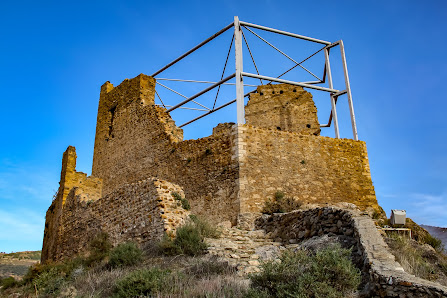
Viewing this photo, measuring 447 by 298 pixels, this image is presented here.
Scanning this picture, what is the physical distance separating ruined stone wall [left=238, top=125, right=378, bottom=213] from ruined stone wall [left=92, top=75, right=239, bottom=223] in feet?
1.70

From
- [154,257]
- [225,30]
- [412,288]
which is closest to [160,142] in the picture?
[225,30]

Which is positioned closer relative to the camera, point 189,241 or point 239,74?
point 189,241

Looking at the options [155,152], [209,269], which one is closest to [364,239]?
[209,269]

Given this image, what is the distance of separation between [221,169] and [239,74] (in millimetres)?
3405

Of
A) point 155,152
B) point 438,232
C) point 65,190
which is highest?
point 155,152

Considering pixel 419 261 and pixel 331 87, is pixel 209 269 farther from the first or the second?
pixel 331 87

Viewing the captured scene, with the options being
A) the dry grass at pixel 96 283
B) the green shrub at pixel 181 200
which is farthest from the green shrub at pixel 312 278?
the green shrub at pixel 181 200

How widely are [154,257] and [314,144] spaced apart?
7331mm

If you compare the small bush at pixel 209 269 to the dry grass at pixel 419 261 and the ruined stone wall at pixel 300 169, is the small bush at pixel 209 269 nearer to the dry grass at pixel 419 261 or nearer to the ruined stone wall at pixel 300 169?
the dry grass at pixel 419 261

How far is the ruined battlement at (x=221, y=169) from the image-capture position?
12117mm

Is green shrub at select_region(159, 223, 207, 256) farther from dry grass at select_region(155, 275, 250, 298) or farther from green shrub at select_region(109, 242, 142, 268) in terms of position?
dry grass at select_region(155, 275, 250, 298)

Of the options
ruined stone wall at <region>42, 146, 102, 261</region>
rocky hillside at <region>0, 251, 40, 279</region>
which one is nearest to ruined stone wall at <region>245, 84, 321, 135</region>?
ruined stone wall at <region>42, 146, 102, 261</region>

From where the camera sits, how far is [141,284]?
6.18 meters

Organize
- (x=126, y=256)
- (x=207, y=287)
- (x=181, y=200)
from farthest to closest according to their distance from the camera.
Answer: (x=181, y=200)
(x=126, y=256)
(x=207, y=287)
